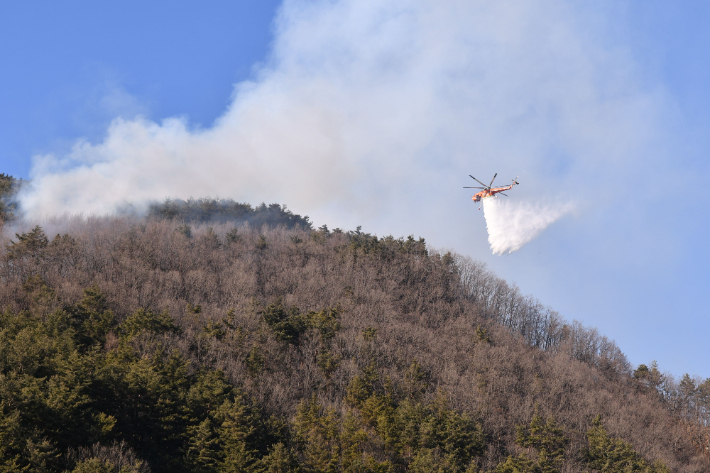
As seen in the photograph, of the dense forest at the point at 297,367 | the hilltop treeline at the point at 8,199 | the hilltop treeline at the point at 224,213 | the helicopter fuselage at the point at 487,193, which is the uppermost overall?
the hilltop treeline at the point at 224,213

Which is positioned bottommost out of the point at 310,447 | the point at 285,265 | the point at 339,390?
the point at 310,447

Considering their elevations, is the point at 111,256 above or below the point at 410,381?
above

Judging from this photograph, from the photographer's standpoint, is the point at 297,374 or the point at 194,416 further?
the point at 297,374

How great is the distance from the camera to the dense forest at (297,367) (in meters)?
42.2

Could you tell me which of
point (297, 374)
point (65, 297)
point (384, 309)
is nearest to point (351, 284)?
point (384, 309)

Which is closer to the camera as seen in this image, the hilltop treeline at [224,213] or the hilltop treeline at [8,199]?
the hilltop treeline at [8,199]

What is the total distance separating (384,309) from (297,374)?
2260 centimetres

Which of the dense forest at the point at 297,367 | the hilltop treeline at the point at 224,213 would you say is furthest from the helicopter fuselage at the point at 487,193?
the hilltop treeline at the point at 224,213

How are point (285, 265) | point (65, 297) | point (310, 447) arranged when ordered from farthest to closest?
point (285, 265) → point (65, 297) → point (310, 447)

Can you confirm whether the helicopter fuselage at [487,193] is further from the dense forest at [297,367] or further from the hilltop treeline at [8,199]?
the hilltop treeline at [8,199]

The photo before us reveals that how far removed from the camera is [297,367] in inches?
2470

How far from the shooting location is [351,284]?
89625mm

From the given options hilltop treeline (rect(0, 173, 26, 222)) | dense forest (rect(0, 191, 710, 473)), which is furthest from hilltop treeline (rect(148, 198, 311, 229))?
hilltop treeline (rect(0, 173, 26, 222))

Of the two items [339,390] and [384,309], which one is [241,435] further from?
[384,309]
